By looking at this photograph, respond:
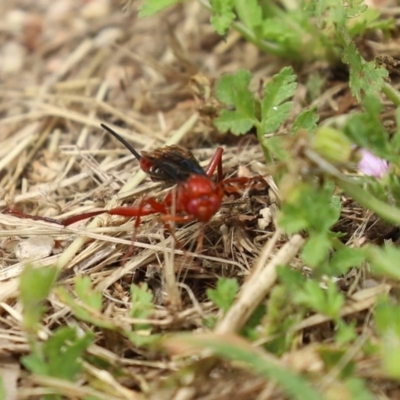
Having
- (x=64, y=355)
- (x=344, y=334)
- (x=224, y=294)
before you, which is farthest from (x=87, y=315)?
(x=344, y=334)

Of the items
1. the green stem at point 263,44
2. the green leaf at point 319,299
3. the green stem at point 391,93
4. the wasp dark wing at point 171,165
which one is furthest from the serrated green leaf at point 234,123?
the green leaf at point 319,299

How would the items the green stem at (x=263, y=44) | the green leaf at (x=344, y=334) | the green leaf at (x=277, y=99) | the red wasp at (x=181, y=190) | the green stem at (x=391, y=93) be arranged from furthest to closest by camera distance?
1. the green stem at (x=263, y=44)
2. the green stem at (x=391, y=93)
3. the green leaf at (x=277, y=99)
4. the red wasp at (x=181, y=190)
5. the green leaf at (x=344, y=334)

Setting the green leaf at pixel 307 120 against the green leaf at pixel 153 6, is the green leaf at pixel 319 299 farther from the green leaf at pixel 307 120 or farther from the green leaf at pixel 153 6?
the green leaf at pixel 153 6

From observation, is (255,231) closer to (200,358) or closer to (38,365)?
(200,358)

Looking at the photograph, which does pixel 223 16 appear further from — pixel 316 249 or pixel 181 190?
pixel 316 249

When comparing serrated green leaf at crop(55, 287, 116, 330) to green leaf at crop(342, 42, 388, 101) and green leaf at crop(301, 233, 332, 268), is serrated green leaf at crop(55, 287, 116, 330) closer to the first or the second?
green leaf at crop(301, 233, 332, 268)

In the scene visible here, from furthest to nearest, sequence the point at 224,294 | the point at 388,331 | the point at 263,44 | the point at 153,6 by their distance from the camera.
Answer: the point at 263,44 < the point at 153,6 < the point at 224,294 < the point at 388,331
